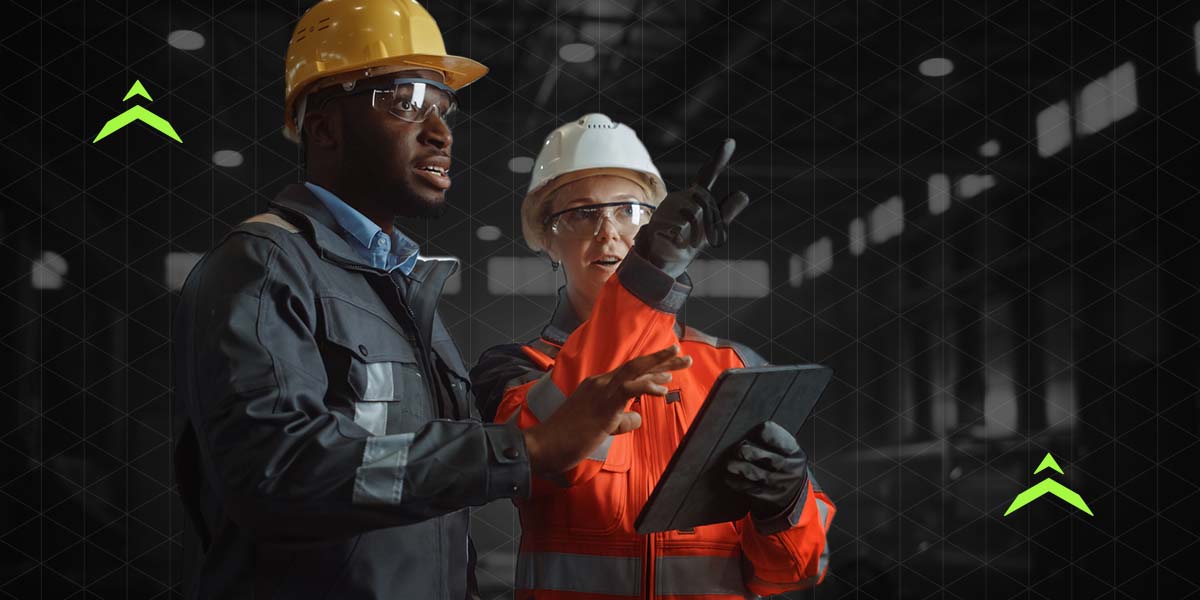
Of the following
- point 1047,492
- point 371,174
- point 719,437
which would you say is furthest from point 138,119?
point 1047,492

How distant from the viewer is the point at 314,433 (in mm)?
1458

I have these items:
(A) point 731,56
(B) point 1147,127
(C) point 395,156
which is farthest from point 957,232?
(C) point 395,156

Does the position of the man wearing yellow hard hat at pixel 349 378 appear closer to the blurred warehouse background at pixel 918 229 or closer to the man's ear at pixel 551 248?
the man's ear at pixel 551 248

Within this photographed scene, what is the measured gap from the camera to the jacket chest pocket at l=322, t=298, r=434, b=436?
1.67 metres

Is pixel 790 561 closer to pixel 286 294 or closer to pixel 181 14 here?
pixel 286 294

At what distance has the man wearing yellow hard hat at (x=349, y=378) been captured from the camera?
1470 mm

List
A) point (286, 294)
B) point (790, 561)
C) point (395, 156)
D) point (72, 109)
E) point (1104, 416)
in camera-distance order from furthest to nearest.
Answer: point (1104, 416), point (72, 109), point (790, 561), point (395, 156), point (286, 294)

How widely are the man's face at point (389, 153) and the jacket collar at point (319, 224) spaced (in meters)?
0.10

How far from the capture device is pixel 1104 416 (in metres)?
5.49

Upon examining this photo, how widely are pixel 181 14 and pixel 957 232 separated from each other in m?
4.51

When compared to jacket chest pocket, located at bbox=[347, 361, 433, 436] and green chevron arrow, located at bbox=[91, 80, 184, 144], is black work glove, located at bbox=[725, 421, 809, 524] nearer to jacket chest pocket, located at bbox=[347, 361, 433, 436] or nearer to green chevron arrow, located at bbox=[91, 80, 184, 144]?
jacket chest pocket, located at bbox=[347, 361, 433, 436]

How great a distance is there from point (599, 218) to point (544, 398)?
100cm

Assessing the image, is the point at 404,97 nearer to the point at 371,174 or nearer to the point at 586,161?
the point at 371,174

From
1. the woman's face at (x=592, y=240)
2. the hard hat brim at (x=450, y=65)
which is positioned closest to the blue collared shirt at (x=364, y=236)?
the hard hat brim at (x=450, y=65)
